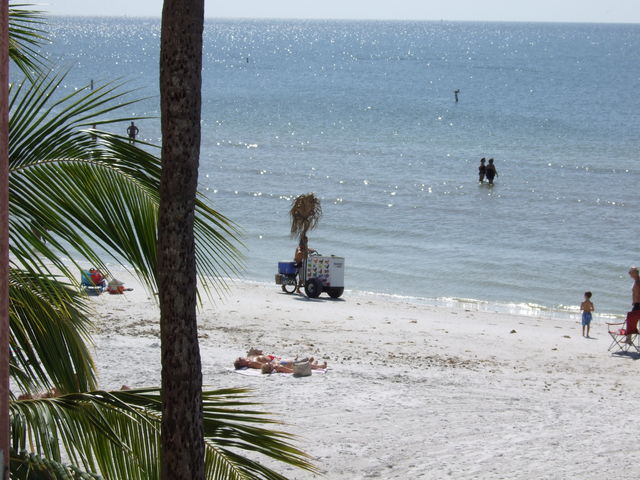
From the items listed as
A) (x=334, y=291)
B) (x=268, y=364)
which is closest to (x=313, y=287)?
(x=334, y=291)

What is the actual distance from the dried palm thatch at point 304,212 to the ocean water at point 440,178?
403 centimetres

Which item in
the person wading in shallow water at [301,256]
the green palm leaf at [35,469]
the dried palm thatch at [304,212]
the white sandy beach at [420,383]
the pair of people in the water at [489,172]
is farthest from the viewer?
the pair of people in the water at [489,172]

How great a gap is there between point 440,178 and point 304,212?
74.8ft

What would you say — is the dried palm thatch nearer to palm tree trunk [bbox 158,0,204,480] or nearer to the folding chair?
the folding chair

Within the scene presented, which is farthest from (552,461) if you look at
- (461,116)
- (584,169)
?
(461,116)

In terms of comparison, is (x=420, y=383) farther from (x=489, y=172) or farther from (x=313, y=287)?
(x=489, y=172)

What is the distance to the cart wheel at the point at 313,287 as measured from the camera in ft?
62.6

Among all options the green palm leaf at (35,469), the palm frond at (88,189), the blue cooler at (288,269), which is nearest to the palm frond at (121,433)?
the green palm leaf at (35,469)

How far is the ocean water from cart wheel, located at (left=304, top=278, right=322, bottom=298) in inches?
135

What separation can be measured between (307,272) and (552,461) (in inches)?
407

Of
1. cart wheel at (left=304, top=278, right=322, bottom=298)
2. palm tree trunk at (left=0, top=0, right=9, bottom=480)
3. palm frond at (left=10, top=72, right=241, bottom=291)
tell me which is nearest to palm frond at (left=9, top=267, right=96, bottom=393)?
palm frond at (left=10, top=72, right=241, bottom=291)

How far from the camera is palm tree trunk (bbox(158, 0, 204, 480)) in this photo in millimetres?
3672

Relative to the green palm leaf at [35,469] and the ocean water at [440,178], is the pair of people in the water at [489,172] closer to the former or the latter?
the ocean water at [440,178]

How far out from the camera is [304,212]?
1861cm
